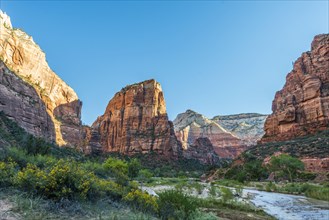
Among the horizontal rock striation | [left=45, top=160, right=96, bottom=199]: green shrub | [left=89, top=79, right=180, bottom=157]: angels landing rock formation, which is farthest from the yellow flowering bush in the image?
the horizontal rock striation

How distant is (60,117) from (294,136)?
314ft

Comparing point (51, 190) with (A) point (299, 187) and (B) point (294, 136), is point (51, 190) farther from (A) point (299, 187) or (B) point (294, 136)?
(B) point (294, 136)

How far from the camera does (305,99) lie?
263 ft

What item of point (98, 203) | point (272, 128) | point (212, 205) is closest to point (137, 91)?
point (272, 128)

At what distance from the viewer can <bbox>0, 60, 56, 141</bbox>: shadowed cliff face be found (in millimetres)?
64812

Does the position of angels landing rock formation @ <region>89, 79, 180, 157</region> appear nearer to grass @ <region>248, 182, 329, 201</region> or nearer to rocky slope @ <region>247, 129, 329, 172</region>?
rocky slope @ <region>247, 129, 329, 172</region>

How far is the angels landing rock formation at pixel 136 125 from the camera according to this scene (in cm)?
11194

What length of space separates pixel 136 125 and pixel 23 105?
57.1 m

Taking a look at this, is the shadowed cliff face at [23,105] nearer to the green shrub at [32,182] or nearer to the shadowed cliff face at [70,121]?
the shadowed cliff face at [70,121]

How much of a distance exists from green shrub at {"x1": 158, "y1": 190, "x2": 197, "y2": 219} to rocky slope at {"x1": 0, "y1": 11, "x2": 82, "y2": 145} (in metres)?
63.6

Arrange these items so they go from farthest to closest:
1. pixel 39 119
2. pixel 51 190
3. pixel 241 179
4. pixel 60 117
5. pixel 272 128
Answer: pixel 60 117 → pixel 272 128 → pixel 39 119 → pixel 241 179 → pixel 51 190

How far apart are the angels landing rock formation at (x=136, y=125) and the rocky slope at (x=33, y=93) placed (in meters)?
13.6

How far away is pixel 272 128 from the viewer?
8906cm

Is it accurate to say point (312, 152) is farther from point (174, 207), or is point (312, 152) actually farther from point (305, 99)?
point (174, 207)
